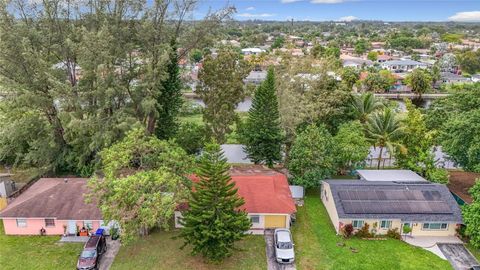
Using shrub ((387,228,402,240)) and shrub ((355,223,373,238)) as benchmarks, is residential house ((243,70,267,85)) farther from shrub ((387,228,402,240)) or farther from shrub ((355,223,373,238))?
shrub ((387,228,402,240))

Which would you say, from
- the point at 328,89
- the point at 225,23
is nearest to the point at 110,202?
the point at 225,23

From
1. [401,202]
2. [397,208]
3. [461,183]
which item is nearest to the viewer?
[397,208]

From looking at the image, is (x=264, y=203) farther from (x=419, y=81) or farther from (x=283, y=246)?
(x=419, y=81)

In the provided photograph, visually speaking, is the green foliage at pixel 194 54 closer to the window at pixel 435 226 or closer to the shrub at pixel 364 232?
the shrub at pixel 364 232

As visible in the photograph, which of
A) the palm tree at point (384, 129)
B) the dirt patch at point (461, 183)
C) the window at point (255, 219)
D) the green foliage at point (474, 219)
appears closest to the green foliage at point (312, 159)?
the window at point (255, 219)

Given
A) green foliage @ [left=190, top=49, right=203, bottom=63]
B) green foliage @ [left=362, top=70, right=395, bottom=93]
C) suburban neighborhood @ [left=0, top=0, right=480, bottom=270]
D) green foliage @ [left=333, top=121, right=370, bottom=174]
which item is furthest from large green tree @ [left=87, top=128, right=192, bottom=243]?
green foliage @ [left=362, top=70, right=395, bottom=93]

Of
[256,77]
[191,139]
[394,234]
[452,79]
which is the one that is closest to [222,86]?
[191,139]

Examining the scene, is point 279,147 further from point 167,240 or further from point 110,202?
point 110,202
